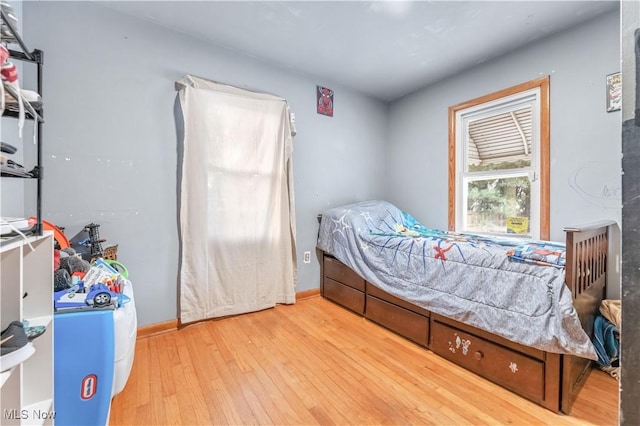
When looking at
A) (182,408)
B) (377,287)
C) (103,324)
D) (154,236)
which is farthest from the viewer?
(377,287)

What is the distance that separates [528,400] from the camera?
4.31 ft

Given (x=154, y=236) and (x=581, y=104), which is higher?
(x=581, y=104)

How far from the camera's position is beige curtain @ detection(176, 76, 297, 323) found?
2051 millimetres

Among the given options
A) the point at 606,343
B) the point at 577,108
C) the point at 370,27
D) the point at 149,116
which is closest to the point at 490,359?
the point at 606,343

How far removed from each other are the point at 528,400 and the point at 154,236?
2.50 m

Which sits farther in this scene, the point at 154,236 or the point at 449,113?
the point at 449,113

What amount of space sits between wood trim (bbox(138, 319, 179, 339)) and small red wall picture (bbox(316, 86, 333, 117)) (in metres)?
2.36

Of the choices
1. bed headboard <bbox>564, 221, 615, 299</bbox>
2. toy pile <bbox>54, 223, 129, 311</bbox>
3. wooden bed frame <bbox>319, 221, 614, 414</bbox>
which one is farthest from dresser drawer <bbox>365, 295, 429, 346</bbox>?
toy pile <bbox>54, 223, 129, 311</bbox>

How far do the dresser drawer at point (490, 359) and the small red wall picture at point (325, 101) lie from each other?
2.19m

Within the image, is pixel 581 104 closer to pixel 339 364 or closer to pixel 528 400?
pixel 528 400

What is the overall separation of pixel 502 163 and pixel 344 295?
1.88m

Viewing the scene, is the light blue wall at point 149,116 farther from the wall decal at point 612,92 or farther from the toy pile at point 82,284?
the toy pile at point 82,284

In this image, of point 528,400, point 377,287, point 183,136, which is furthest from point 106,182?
point 528,400

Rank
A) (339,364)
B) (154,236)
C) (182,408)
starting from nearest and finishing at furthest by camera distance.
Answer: (182,408) < (339,364) < (154,236)
